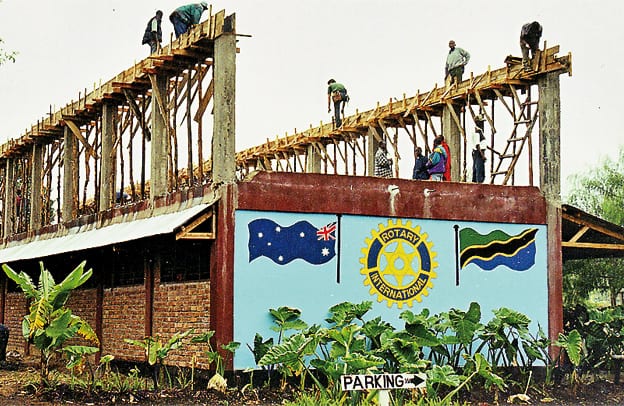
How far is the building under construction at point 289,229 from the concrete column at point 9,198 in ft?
30.2

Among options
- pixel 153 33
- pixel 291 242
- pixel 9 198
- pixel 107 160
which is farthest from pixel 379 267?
pixel 9 198

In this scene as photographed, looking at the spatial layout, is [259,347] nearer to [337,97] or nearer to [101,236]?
[101,236]

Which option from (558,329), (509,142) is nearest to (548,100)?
(509,142)

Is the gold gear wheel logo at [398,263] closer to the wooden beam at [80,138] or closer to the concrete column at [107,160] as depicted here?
the concrete column at [107,160]

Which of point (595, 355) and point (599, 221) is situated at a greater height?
point (599, 221)

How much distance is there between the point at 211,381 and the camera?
17516 mm

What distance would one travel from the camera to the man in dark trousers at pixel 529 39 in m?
21.4

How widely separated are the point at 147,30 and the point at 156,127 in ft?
9.68

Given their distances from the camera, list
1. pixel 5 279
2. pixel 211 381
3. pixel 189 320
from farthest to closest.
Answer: pixel 5 279
pixel 189 320
pixel 211 381

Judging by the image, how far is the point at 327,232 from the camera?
19.3 m

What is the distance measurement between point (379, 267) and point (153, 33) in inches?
322

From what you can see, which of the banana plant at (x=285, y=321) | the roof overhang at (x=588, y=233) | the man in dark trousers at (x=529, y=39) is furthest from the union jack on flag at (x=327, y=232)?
the man in dark trousers at (x=529, y=39)

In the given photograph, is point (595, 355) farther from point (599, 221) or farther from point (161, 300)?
point (161, 300)

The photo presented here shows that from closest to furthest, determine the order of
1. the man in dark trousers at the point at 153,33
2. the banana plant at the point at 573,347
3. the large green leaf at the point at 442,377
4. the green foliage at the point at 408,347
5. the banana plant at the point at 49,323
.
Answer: the large green leaf at the point at 442,377 < the banana plant at the point at 49,323 < the green foliage at the point at 408,347 < the banana plant at the point at 573,347 < the man in dark trousers at the point at 153,33
